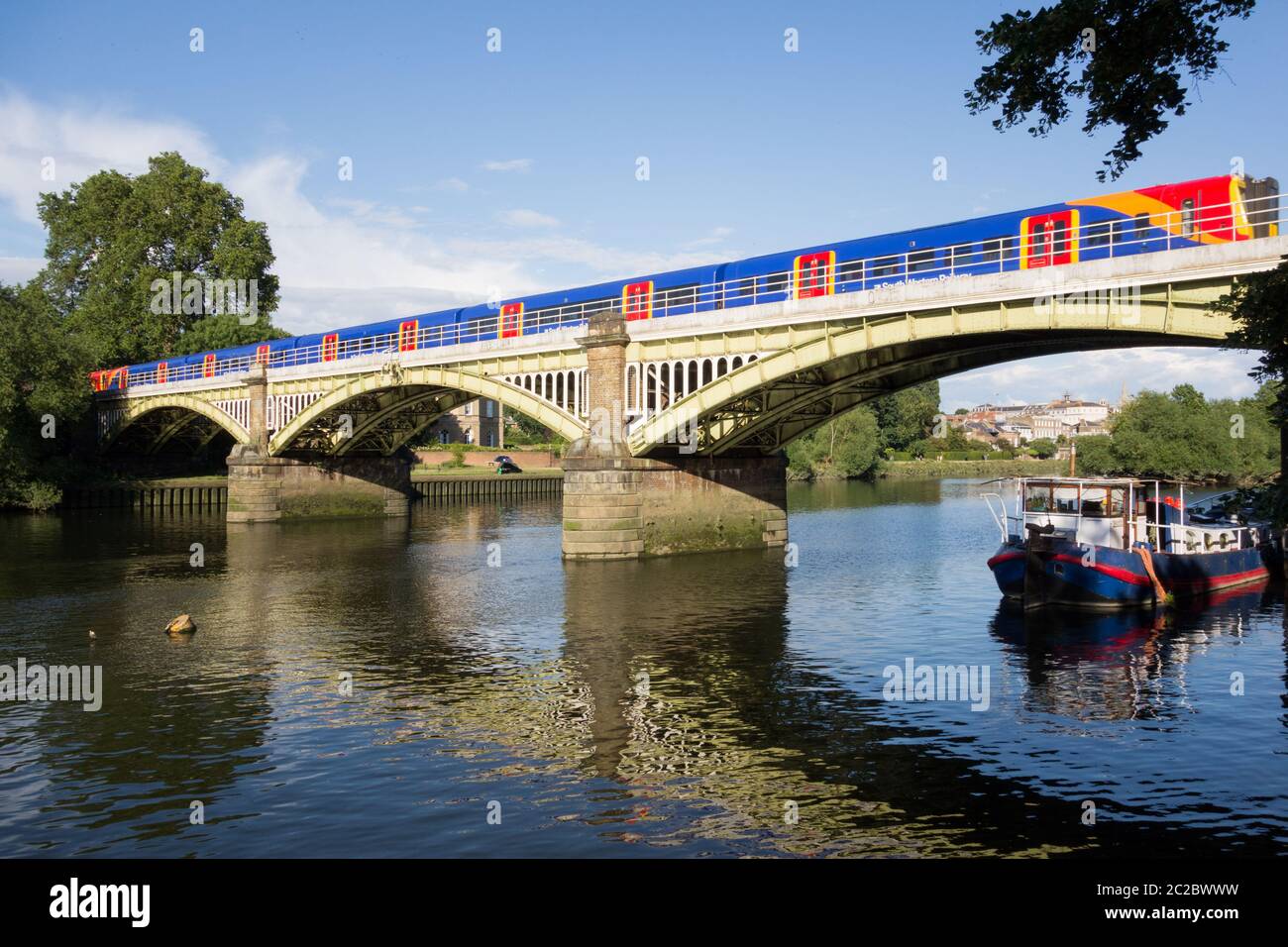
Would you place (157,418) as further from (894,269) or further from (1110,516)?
(1110,516)

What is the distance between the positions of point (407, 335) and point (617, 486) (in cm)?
2026

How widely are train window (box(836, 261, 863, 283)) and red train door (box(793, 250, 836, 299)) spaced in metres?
0.36

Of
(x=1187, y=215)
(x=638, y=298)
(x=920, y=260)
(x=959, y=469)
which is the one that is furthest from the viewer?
(x=959, y=469)

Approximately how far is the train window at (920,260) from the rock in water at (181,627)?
878 inches

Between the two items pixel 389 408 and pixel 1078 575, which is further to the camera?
pixel 389 408

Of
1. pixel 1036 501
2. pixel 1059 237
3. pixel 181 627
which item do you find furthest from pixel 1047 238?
pixel 181 627

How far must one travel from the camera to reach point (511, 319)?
159 ft

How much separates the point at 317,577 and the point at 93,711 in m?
18.7

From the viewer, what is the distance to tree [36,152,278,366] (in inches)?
3364

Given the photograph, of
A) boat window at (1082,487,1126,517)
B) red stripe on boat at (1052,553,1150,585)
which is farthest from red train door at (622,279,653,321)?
red stripe on boat at (1052,553,1150,585)

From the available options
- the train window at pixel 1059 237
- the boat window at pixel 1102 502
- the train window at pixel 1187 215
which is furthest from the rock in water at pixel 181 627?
the train window at pixel 1187 215

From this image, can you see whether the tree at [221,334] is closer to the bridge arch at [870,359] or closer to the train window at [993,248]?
the bridge arch at [870,359]

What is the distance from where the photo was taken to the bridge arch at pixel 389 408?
143 ft
